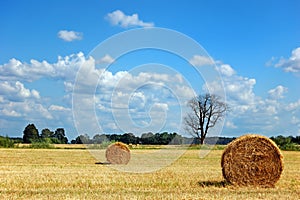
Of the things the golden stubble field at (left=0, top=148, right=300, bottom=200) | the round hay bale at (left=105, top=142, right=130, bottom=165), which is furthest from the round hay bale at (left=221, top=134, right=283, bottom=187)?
A: the round hay bale at (left=105, top=142, right=130, bottom=165)

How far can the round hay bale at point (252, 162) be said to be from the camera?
595 inches

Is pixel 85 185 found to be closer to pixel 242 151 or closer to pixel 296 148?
pixel 242 151

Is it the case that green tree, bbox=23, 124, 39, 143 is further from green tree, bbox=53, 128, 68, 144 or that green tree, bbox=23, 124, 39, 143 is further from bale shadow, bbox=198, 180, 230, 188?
bale shadow, bbox=198, 180, 230, 188

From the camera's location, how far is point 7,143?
58.1m

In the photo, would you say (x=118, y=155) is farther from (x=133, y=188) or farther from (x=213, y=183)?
(x=133, y=188)

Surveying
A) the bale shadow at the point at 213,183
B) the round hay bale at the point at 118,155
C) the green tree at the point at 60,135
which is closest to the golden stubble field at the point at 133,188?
the bale shadow at the point at 213,183

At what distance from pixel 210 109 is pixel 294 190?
35731 millimetres

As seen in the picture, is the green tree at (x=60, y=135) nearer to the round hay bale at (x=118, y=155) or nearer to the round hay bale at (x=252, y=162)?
the round hay bale at (x=118, y=155)

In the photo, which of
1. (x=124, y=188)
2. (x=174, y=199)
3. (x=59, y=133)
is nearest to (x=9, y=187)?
(x=124, y=188)

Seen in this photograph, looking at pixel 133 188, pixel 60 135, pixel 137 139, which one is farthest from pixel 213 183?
pixel 60 135

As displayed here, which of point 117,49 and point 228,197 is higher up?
point 117,49

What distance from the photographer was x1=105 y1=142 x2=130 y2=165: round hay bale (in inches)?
1049

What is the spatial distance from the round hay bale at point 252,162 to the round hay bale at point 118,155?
459 inches

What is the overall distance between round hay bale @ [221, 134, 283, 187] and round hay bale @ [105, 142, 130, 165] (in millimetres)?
11668
